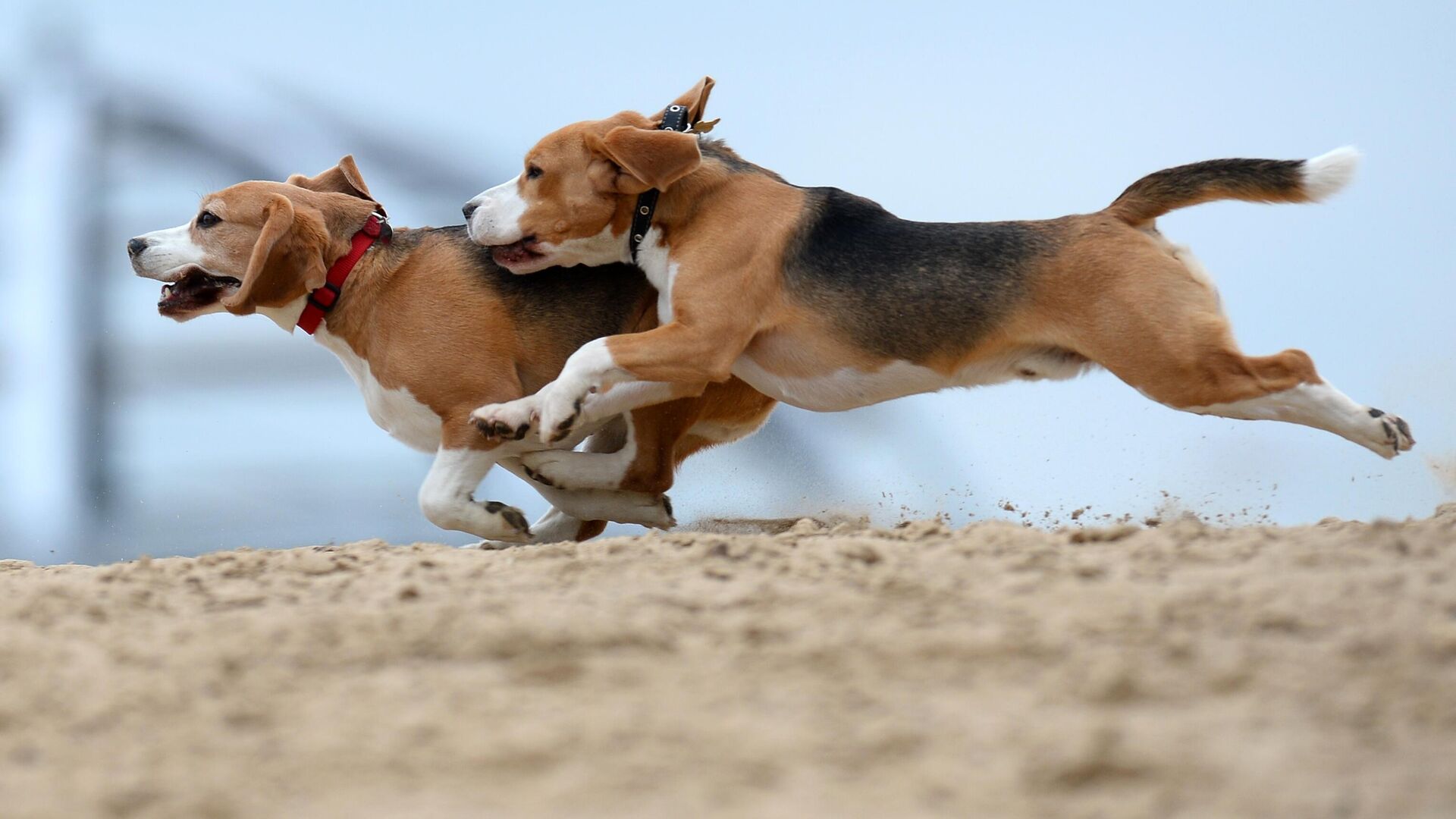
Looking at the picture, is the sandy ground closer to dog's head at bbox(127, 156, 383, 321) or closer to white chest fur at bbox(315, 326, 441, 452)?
white chest fur at bbox(315, 326, 441, 452)

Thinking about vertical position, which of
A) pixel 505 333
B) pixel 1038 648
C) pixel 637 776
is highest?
pixel 505 333

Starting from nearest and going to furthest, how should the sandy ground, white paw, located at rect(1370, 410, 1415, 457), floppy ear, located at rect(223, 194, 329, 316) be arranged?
the sandy ground → white paw, located at rect(1370, 410, 1415, 457) → floppy ear, located at rect(223, 194, 329, 316)

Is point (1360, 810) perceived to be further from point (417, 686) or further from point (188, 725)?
point (188, 725)

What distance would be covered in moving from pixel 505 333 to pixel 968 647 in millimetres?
3621

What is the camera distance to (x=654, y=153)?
5402 millimetres

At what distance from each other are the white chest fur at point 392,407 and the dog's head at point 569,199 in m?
0.74

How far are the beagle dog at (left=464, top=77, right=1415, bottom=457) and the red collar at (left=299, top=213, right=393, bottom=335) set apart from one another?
0.61 meters

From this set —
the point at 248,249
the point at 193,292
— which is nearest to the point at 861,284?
the point at 248,249

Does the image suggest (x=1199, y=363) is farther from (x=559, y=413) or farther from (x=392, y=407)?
(x=392, y=407)

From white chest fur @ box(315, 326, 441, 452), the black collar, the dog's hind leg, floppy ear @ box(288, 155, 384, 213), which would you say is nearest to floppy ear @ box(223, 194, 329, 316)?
white chest fur @ box(315, 326, 441, 452)

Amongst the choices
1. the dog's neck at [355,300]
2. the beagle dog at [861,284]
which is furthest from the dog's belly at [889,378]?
the dog's neck at [355,300]

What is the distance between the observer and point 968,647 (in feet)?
9.12

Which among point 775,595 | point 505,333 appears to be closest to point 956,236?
point 505,333

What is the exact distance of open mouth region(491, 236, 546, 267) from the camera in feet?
18.9
